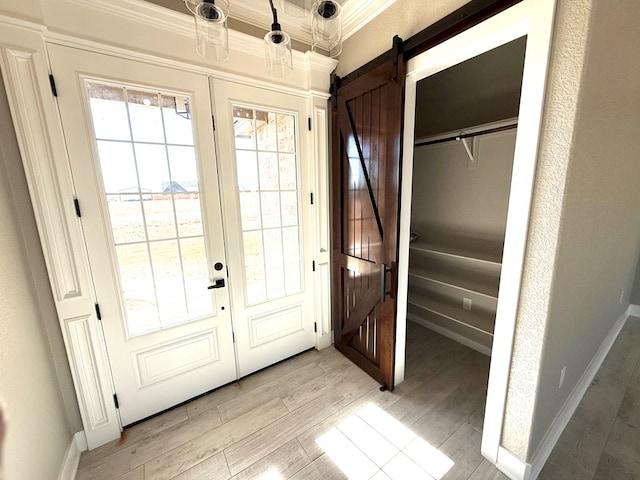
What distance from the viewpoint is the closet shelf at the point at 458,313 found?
2.45 m

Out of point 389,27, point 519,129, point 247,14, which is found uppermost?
point 247,14

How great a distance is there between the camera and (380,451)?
5.30 feet

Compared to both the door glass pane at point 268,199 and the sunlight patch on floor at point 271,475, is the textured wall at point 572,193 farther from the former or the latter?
the door glass pane at point 268,199

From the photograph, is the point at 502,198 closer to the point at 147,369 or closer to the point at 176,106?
the point at 176,106

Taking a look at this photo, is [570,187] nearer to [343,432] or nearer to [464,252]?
[464,252]

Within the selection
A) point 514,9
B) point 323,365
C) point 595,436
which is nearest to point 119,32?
point 514,9

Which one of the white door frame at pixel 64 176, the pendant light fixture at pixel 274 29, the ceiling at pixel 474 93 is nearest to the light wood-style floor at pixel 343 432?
the white door frame at pixel 64 176

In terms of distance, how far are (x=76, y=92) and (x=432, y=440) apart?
2890 mm

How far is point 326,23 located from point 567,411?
2.61m

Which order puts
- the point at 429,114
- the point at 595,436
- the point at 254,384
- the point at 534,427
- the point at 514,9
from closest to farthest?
the point at 514,9
the point at 534,427
the point at 595,436
the point at 254,384
the point at 429,114

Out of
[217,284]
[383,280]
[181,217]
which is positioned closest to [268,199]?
[181,217]

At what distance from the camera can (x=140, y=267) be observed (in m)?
1.72

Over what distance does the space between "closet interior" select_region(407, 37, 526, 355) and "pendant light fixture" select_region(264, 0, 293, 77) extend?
1.87m

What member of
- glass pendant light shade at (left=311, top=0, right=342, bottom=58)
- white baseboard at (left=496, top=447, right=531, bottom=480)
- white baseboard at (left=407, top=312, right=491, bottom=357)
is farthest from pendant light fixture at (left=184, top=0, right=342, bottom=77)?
white baseboard at (left=407, top=312, right=491, bottom=357)
